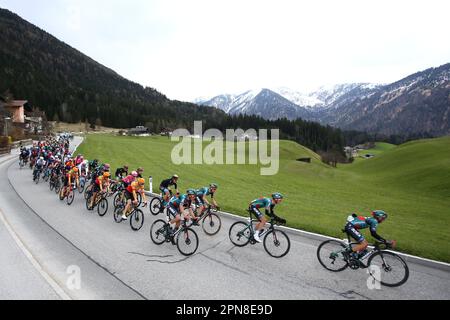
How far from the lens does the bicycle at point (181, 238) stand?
966 cm

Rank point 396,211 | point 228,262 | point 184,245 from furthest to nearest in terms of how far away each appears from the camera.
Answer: point 396,211, point 184,245, point 228,262

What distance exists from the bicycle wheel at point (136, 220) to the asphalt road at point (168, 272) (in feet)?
0.82

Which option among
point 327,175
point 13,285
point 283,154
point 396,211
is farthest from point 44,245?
point 283,154

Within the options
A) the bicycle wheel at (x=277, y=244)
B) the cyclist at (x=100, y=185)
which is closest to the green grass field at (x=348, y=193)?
the bicycle wheel at (x=277, y=244)

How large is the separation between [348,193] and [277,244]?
75.3 feet

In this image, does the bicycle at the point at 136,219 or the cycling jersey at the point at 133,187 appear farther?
the cycling jersey at the point at 133,187

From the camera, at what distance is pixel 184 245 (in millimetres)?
9938

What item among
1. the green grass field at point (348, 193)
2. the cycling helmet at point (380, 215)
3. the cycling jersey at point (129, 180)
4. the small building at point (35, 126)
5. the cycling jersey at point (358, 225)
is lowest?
the green grass field at point (348, 193)

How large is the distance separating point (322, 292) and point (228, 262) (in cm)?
299

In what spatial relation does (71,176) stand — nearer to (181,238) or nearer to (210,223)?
(210,223)

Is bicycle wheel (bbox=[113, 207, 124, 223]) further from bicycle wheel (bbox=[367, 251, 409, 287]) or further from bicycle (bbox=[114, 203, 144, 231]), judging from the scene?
bicycle wheel (bbox=[367, 251, 409, 287])

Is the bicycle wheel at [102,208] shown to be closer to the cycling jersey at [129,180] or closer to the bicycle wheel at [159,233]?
the cycling jersey at [129,180]

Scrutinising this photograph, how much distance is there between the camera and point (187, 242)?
A: 9.80 m
